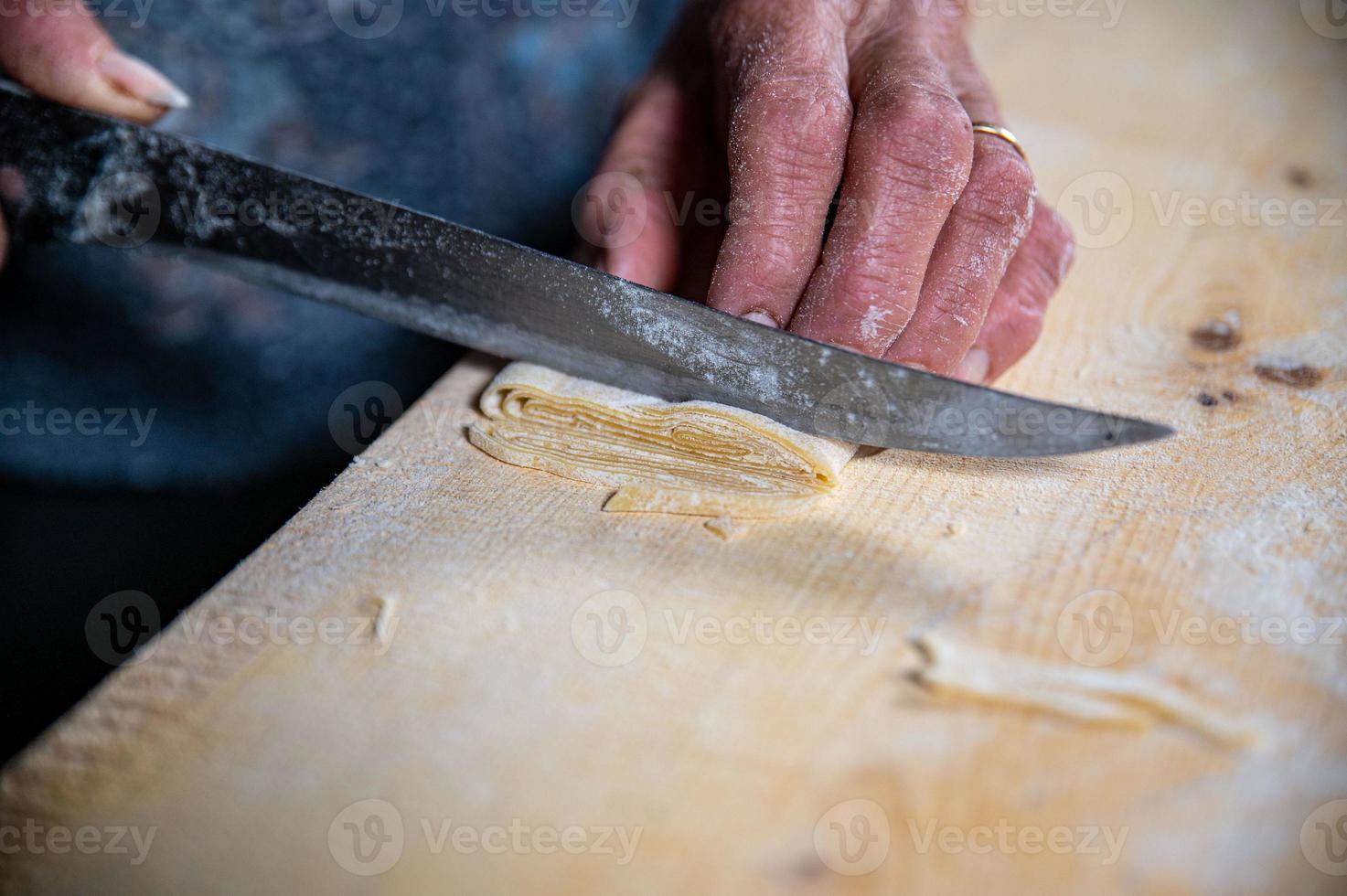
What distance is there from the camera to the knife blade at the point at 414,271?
1419 mm

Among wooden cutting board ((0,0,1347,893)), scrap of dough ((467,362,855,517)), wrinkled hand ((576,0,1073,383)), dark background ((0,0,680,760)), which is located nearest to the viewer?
wooden cutting board ((0,0,1347,893))

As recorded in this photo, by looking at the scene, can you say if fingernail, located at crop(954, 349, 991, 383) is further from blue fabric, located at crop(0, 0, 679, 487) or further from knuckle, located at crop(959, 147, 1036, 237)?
blue fabric, located at crop(0, 0, 679, 487)

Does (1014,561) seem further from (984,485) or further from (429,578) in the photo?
(429,578)

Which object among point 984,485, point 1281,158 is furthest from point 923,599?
point 1281,158

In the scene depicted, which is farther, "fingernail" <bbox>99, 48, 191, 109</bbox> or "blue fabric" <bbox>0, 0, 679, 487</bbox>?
"blue fabric" <bbox>0, 0, 679, 487</bbox>

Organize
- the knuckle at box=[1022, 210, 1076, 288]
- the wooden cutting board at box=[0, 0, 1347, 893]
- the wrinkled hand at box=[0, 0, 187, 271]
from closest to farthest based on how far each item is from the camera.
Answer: the wooden cutting board at box=[0, 0, 1347, 893] → the wrinkled hand at box=[0, 0, 187, 271] → the knuckle at box=[1022, 210, 1076, 288]

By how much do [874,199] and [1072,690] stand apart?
86cm

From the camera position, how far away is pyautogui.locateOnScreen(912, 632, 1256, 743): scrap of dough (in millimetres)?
993

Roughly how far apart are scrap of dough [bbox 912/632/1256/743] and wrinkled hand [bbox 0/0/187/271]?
1.67 meters

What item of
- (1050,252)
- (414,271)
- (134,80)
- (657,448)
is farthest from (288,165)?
(1050,252)

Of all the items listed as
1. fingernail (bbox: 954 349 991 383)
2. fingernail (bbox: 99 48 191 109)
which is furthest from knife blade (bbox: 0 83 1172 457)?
fingernail (bbox: 954 349 991 383)

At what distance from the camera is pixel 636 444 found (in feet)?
4.93

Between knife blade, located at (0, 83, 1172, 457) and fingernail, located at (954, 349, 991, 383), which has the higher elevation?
fingernail, located at (954, 349, 991, 383)

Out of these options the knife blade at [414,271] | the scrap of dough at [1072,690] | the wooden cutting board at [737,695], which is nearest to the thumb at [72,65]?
the knife blade at [414,271]
